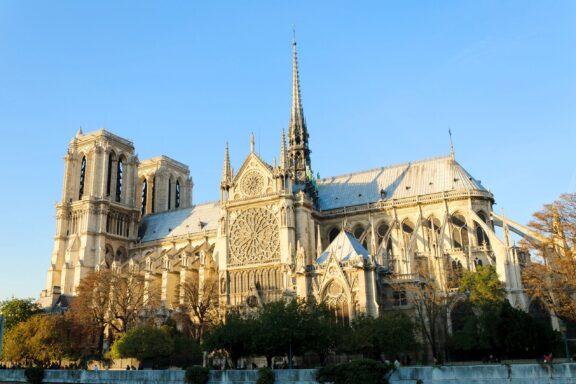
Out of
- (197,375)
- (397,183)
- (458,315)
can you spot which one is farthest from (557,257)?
(397,183)

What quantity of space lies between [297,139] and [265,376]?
41.5 metres

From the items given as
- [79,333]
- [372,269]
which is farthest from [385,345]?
[79,333]

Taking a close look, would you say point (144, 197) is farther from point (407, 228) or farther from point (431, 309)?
point (431, 309)

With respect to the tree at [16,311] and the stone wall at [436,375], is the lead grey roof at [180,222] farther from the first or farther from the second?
the stone wall at [436,375]

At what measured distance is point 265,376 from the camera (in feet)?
93.2

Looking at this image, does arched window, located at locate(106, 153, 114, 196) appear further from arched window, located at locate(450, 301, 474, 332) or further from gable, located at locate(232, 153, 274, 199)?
arched window, located at locate(450, 301, 474, 332)

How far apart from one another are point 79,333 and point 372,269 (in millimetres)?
26499

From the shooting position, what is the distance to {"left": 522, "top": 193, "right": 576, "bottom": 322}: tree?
3553 centimetres

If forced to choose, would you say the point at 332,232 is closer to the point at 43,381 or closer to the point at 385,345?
the point at 385,345

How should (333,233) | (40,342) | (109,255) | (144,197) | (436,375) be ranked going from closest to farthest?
(436,375), (40,342), (333,233), (109,255), (144,197)

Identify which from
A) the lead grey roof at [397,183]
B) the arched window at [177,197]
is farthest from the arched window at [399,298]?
the arched window at [177,197]

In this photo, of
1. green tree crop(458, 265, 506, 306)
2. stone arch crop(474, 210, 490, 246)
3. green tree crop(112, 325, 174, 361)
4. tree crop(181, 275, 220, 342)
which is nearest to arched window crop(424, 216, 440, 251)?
stone arch crop(474, 210, 490, 246)

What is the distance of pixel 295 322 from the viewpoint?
3462 cm

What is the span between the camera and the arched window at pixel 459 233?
53.3 meters
